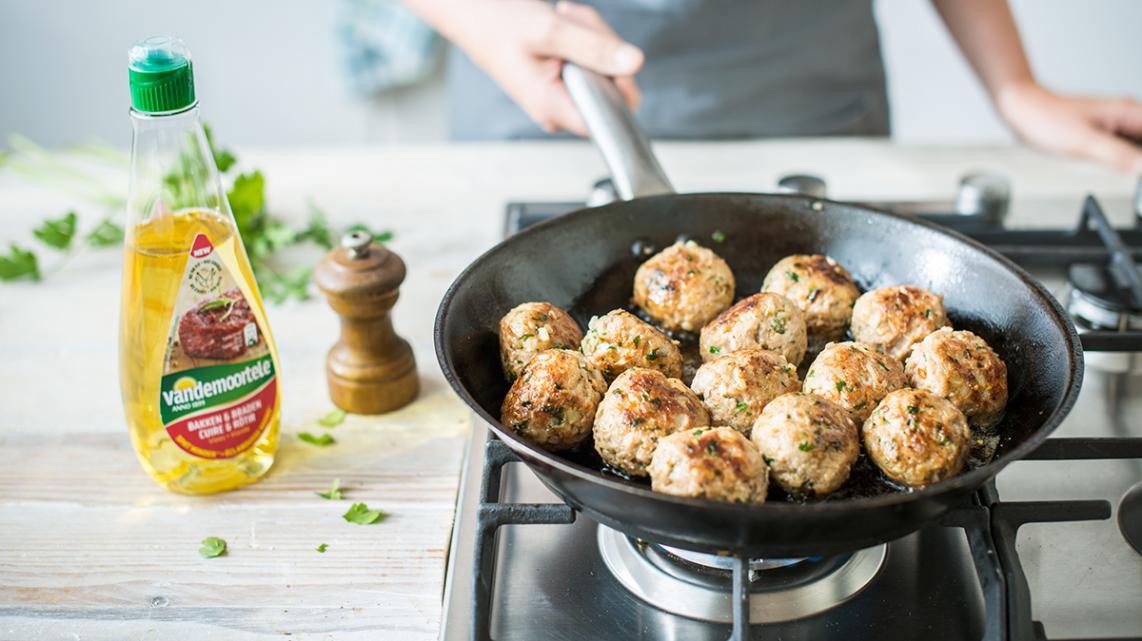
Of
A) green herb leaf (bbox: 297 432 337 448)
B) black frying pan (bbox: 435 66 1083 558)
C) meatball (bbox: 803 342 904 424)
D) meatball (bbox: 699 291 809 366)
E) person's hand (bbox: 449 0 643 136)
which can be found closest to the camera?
black frying pan (bbox: 435 66 1083 558)

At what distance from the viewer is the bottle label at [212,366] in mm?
1137

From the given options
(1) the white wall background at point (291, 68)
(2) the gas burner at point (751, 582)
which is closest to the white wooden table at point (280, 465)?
(2) the gas burner at point (751, 582)

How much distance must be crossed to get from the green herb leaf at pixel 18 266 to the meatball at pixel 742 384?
1.16 metres

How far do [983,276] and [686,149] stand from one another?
0.95 m

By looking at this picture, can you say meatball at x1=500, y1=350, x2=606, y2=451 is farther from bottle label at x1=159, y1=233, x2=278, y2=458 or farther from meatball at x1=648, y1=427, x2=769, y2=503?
bottle label at x1=159, y1=233, x2=278, y2=458

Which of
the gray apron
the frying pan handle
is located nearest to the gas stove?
the frying pan handle

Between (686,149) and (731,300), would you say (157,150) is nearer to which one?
(731,300)

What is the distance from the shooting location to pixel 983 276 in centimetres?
128

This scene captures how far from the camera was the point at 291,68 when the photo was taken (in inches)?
142

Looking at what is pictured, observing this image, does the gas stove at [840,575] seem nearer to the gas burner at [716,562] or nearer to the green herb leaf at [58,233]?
the gas burner at [716,562]

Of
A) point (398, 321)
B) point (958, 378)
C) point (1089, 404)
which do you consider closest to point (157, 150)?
point (398, 321)

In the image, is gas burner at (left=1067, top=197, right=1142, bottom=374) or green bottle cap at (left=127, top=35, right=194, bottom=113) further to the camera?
gas burner at (left=1067, top=197, right=1142, bottom=374)

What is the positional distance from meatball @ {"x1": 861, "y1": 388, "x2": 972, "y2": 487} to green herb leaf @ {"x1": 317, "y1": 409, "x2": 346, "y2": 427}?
27.0 inches

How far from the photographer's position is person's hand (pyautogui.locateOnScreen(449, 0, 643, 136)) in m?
1.60
